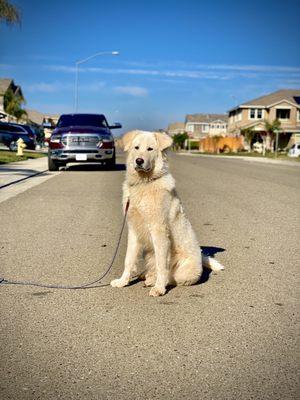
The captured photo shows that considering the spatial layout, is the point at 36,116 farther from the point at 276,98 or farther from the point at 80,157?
the point at 80,157

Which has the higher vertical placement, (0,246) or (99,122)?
(99,122)

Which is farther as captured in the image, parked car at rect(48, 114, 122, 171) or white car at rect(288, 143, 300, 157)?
white car at rect(288, 143, 300, 157)

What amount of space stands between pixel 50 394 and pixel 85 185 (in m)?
12.0

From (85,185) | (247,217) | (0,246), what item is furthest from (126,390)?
(85,185)

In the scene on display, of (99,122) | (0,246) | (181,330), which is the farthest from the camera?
(99,122)

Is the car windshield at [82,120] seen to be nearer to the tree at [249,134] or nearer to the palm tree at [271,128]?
the palm tree at [271,128]

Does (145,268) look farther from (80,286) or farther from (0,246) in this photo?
(0,246)

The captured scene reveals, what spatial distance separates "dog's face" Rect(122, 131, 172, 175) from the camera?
4613 mm

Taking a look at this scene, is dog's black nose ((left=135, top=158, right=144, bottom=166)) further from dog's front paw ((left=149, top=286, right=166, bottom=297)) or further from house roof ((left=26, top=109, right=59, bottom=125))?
house roof ((left=26, top=109, right=59, bottom=125))

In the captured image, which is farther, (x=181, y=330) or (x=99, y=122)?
(x=99, y=122)

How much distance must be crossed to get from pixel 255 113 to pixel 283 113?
4.26 meters

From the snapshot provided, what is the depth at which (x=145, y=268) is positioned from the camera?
4988mm

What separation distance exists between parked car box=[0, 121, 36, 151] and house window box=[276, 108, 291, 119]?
143 ft

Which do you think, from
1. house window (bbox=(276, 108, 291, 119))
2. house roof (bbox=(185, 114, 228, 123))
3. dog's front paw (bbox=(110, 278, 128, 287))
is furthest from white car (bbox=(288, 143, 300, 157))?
house roof (bbox=(185, 114, 228, 123))
